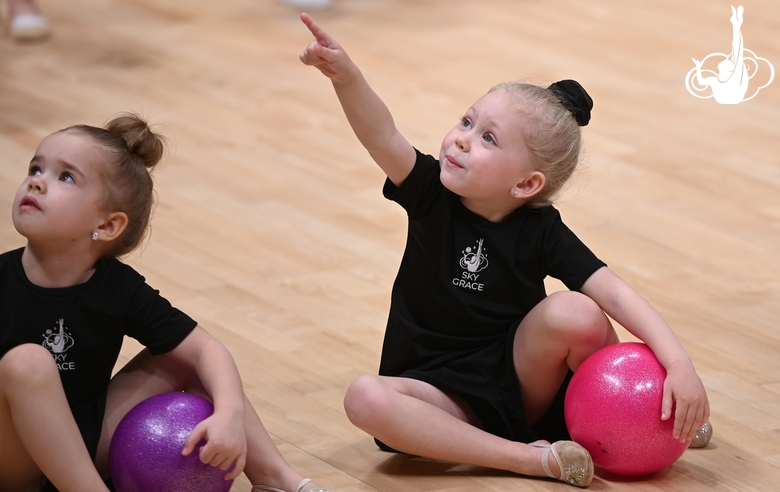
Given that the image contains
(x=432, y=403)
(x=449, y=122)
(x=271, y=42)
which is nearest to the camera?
(x=432, y=403)

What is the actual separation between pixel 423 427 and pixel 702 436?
0.60 m

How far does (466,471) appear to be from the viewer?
217cm

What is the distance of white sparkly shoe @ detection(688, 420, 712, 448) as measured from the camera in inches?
89.6

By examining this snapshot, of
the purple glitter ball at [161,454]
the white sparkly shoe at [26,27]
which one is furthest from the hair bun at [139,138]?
the white sparkly shoe at [26,27]

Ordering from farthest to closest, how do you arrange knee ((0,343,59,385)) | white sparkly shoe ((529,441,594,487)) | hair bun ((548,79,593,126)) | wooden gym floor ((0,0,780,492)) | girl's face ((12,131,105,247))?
wooden gym floor ((0,0,780,492)) → hair bun ((548,79,593,126)) → white sparkly shoe ((529,441,594,487)) → girl's face ((12,131,105,247)) → knee ((0,343,59,385))

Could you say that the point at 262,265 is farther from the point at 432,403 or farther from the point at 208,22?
the point at 208,22

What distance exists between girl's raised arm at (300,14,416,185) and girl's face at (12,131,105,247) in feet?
1.40

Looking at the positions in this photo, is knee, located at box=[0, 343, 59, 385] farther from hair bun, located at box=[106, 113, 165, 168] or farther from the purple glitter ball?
hair bun, located at box=[106, 113, 165, 168]

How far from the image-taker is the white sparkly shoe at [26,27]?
491 centimetres

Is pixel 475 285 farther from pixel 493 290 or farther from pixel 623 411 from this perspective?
pixel 623 411

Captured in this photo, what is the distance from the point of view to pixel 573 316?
82.0 inches

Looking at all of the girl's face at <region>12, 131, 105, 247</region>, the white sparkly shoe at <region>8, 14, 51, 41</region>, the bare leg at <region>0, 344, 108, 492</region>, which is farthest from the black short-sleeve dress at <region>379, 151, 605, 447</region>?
the white sparkly shoe at <region>8, 14, 51, 41</region>

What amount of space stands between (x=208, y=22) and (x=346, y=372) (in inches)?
128

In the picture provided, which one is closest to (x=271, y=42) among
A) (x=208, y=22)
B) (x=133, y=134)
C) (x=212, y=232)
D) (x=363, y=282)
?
(x=208, y=22)
